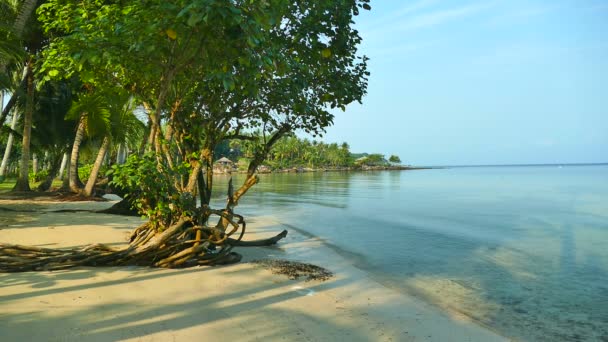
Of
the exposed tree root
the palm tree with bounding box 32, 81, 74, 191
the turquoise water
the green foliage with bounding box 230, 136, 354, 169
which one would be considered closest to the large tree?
the exposed tree root

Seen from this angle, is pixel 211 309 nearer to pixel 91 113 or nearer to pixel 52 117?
pixel 91 113

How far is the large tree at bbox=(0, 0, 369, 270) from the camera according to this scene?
14.8 feet

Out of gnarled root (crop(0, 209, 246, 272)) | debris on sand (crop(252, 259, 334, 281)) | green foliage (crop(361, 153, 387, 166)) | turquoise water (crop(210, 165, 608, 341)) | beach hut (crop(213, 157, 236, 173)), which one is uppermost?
green foliage (crop(361, 153, 387, 166))

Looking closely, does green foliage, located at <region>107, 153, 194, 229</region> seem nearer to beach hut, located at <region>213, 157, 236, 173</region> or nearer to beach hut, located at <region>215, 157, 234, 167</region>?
beach hut, located at <region>213, 157, 236, 173</region>

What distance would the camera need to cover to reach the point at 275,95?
711 cm

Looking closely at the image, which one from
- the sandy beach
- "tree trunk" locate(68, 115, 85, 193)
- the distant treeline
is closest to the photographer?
the sandy beach

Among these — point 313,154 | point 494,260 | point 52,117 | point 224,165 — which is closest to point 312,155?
point 313,154

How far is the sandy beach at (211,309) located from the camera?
3975 millimetres

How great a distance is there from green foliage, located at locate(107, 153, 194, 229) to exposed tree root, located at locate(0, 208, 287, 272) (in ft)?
0.72

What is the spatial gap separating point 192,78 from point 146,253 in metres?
2.81

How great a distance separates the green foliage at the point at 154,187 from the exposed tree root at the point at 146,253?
0.72ft

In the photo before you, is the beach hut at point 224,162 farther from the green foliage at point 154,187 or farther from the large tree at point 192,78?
the green foliage at point 154,187

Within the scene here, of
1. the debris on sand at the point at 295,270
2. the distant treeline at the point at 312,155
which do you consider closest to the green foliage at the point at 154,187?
the debris on sand at the point at 295,270

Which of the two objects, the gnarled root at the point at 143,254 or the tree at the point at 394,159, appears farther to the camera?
the tree at the point at 394,159
